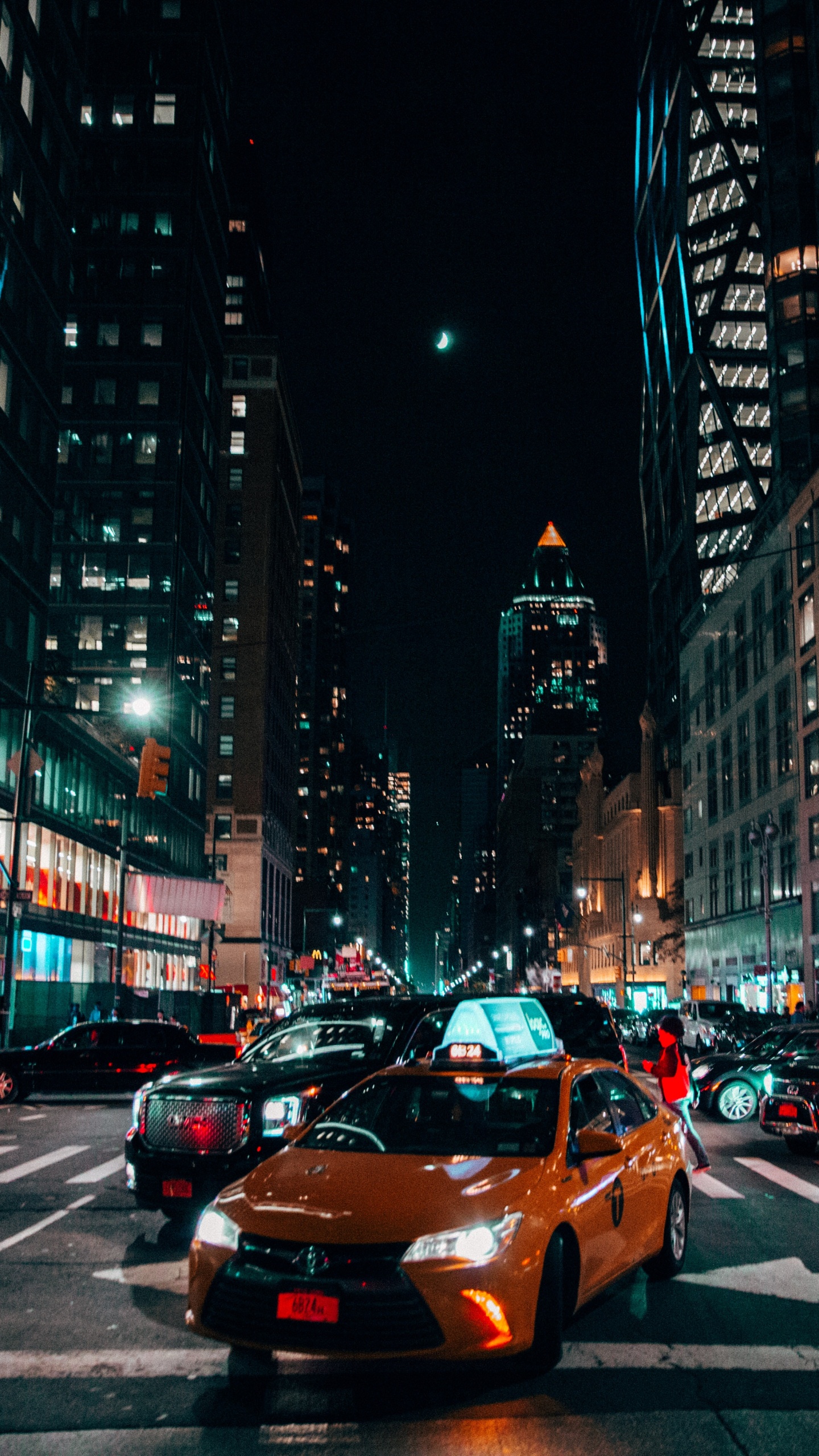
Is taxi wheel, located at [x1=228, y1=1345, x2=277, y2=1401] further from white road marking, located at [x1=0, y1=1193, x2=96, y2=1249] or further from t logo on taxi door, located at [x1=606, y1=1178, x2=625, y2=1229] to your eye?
white road marking, located at [x1=0, y1=1193, x2=96, y2=1249]

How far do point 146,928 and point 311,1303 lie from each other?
5842 cm

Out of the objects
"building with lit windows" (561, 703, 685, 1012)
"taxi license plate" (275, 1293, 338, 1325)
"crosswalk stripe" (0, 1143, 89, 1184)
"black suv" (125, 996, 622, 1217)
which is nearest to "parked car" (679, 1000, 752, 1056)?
"crosswalk stripe" (0, 1143, 89, 1184)

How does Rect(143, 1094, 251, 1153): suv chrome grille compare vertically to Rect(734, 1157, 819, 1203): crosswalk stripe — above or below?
above

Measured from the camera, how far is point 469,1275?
5863 millimetres

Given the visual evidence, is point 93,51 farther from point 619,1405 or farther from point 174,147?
point 619,1405

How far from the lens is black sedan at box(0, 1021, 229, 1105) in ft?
74.7

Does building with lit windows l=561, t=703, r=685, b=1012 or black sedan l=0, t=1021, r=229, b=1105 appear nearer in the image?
black sedan l=0, t=1021, r=229, b=1105

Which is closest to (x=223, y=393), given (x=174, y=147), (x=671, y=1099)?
(x=174, y=147)

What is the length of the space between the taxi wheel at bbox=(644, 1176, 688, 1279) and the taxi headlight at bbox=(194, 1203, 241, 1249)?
3.54m

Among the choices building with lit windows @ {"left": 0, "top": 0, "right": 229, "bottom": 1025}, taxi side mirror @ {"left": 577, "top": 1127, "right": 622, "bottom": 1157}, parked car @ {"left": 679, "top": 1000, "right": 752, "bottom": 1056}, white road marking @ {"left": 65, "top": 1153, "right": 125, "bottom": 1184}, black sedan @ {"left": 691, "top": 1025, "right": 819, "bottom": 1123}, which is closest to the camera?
taxi side mirror @ {"left": 577, "top": 1127, "right": 622, "bottom": 1157}

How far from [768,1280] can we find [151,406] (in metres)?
76.3

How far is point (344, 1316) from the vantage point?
576 cm

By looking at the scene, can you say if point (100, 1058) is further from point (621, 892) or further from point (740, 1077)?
point (621, 892)

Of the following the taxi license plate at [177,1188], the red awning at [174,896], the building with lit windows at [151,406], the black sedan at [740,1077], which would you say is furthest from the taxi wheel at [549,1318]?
the building with lit windows at [151,406]
